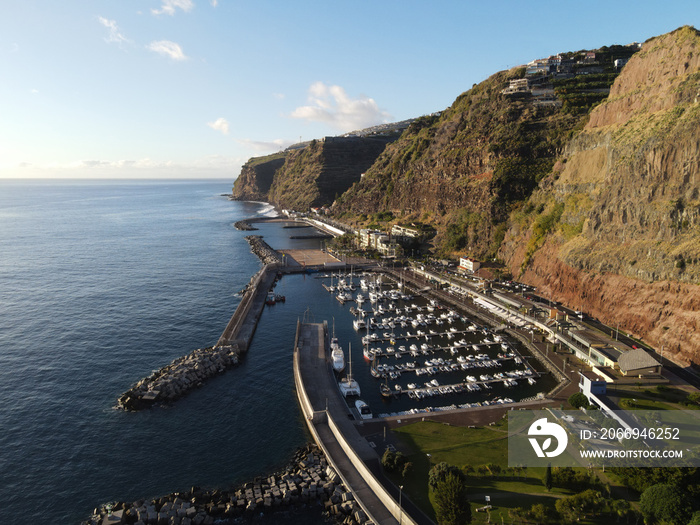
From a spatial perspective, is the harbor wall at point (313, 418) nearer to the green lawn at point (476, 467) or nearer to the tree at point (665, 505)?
the green lawn at point (476, 467)

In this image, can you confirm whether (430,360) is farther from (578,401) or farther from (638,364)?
(638,364)

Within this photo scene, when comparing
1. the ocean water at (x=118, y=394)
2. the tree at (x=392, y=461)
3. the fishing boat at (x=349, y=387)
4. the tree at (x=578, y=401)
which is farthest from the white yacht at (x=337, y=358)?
the tree at (x=578, y=401)

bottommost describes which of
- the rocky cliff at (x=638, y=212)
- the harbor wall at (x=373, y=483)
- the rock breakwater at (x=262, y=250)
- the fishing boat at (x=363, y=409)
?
the fishing boat at (x=363, y=409)

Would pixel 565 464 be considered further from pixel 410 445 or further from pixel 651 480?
pixel 410 445

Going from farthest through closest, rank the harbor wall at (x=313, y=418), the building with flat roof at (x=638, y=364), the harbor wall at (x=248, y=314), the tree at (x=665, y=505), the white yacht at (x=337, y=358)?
the harbor wall at (x=248, y=314) < the white yacht at (x=337, y=358) < the building with flat roof at (x=638, y=364) < the harbor wall at (x=313, y=418) < the tree at (x=665, y=505)

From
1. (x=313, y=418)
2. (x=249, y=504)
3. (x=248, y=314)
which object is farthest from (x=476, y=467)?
(x=248, y=314)

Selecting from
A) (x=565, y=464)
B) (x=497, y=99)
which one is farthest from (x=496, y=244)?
(x=565, y=464)

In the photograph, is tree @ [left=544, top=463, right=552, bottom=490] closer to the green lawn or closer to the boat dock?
the green lawn
